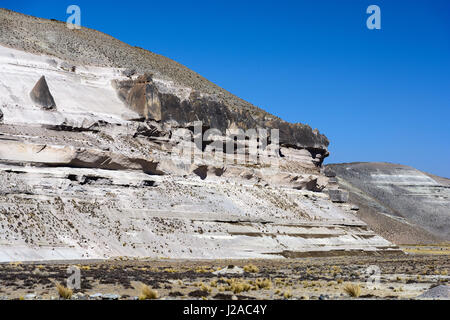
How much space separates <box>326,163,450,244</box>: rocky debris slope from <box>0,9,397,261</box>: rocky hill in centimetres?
3169

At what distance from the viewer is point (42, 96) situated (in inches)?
1887

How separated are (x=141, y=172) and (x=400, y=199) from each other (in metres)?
95.7

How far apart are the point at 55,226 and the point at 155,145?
19556 mm

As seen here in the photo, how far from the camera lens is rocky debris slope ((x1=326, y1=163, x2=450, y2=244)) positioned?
10100 cm

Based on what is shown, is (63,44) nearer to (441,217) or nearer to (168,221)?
(168,221)

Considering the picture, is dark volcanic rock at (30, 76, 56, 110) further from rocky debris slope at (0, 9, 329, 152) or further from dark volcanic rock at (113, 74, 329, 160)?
rocky debris slope at (0, 9, 329, 152)

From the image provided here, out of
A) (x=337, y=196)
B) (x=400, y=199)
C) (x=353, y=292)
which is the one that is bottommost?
(x=353, y=292)

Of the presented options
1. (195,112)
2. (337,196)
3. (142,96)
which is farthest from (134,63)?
(337,196)

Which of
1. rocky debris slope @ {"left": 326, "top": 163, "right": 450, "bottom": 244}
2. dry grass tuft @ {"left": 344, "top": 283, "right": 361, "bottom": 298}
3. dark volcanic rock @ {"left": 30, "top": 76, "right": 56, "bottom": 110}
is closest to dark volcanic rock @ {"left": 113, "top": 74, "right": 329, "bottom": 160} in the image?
dark volcanic rock @ {"left": 30, "top": 76, "right": 56, "bottom": 110}

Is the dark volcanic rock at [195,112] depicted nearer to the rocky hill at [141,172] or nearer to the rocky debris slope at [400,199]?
the rocky hill at [141,172]

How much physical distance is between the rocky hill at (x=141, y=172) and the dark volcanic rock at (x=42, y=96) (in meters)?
0.11

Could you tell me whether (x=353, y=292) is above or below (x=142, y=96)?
below

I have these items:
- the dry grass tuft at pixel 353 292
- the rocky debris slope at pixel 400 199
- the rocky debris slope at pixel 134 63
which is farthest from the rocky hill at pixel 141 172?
the rocky debris slope at pixel 400 199

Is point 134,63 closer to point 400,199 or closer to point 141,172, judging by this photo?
→ point 141,172
